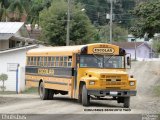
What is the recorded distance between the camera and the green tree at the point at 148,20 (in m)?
37.5

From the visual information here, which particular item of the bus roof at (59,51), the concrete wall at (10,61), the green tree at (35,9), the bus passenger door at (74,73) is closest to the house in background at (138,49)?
the green tree at (35,9)

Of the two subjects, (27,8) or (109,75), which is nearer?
(109,75)

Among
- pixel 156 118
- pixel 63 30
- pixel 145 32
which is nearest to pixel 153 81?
pixel 145 32

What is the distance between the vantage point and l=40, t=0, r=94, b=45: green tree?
214 feet

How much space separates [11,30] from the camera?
5259 cm

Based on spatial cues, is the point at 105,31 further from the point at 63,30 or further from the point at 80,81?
the point at 80,81

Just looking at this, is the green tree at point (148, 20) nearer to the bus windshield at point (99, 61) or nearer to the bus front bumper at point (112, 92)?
the bus windshield at point (99, 61)

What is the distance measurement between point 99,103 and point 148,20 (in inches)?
552

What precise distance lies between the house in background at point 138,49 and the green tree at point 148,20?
68053 mm

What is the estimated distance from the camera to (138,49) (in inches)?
4523

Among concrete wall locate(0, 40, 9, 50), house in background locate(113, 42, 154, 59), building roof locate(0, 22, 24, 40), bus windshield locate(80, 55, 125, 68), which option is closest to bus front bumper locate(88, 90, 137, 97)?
bus windshield locate(80, 55, 125, 68)

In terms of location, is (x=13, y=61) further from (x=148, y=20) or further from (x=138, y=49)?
(x=138, y=49)

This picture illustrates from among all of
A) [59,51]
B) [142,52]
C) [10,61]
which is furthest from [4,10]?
[142,52]

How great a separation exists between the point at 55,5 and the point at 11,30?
16227mm
